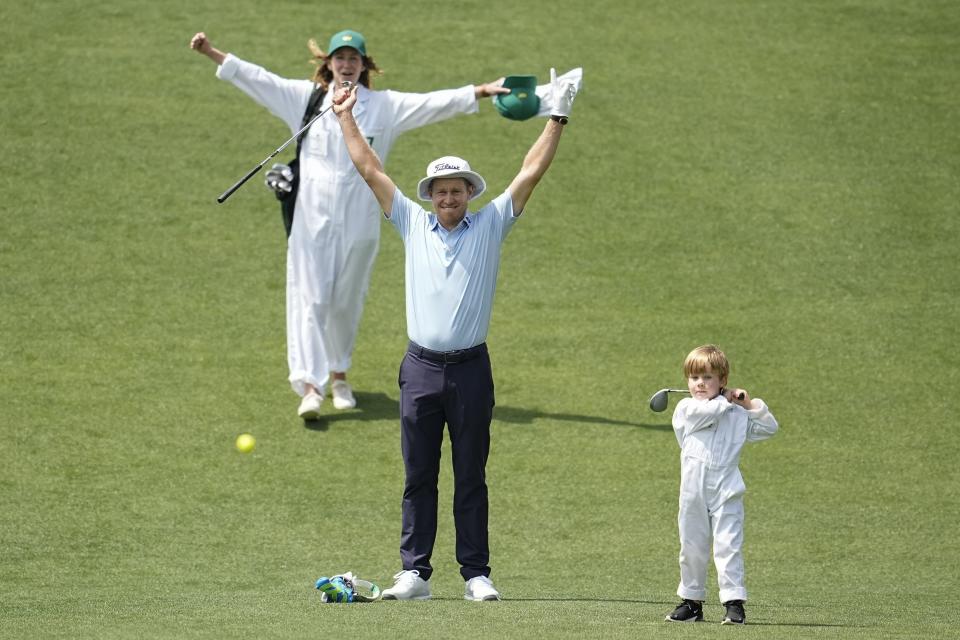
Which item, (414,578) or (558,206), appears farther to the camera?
(558,206)

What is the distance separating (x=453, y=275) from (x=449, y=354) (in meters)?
0.35

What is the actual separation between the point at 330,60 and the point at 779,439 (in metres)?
3.73

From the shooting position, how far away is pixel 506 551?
26.2 ft

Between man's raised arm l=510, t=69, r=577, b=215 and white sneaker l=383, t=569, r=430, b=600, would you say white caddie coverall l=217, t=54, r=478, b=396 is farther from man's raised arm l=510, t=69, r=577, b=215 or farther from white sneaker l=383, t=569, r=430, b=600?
white sneaker l=383, t=569, r=430, b=600

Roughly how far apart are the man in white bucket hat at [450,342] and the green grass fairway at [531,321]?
1.63 ft

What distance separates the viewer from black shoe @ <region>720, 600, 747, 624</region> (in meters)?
6.05

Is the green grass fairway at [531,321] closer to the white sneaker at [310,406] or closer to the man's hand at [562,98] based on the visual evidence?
the white sneaker at [310,406]

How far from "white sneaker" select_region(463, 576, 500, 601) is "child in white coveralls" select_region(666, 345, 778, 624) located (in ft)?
2.73

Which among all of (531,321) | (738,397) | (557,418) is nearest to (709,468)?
(738,397)

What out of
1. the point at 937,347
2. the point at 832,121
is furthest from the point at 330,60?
the point at 832,121

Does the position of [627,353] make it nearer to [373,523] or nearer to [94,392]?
[373,523]

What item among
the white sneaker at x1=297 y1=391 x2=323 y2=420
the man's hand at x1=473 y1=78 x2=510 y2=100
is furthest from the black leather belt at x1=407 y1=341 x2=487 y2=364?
the white sneaker at x1=297 y1=391 x2=323 y2=420

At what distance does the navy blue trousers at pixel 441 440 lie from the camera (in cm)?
656

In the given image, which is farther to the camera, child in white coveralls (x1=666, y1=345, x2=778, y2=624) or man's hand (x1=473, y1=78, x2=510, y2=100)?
man's hand (x1=473, y1=78, x2=510, y2=100)
